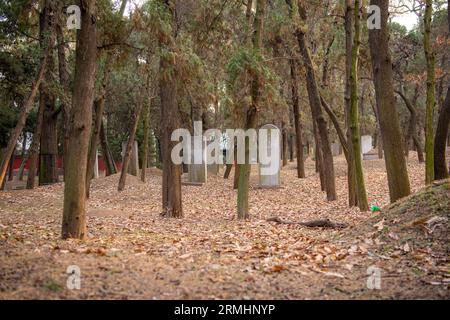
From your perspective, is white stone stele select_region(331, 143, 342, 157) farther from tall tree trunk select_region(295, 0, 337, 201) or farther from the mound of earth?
the mound of earth

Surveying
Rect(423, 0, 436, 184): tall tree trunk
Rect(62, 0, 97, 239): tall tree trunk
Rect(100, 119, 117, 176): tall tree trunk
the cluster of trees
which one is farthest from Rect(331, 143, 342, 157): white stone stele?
Rect(62, 0, 97, 239): tall tree trunk

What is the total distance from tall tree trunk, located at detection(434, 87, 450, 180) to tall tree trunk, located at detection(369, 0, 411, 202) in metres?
2.16

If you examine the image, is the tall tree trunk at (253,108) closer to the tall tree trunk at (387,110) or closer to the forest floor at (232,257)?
the forest floor at (232,257)

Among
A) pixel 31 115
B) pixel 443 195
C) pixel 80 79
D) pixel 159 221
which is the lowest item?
pixel 159 221

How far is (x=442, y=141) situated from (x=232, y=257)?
273 inches

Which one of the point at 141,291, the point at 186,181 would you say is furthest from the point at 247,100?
the point at 186,181

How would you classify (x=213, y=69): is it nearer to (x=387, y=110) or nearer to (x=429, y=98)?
Result: (x=429, y=98)

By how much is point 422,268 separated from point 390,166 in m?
4.15

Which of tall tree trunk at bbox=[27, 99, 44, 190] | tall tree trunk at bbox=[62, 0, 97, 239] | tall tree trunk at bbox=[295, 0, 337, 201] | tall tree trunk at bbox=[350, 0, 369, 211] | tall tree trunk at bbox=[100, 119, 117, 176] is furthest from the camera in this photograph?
tall tree trunk at bbox=[100, 119, 117, 176]

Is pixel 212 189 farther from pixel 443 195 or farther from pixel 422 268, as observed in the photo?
pixel 422 268

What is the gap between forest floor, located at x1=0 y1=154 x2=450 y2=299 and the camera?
450cm

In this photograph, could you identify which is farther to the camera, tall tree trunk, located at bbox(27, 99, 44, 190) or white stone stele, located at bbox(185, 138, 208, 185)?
white stone stele, located at bbox(185, 138, 208, 185)

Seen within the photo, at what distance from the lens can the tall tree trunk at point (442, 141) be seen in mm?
10492

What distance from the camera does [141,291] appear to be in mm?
4410
